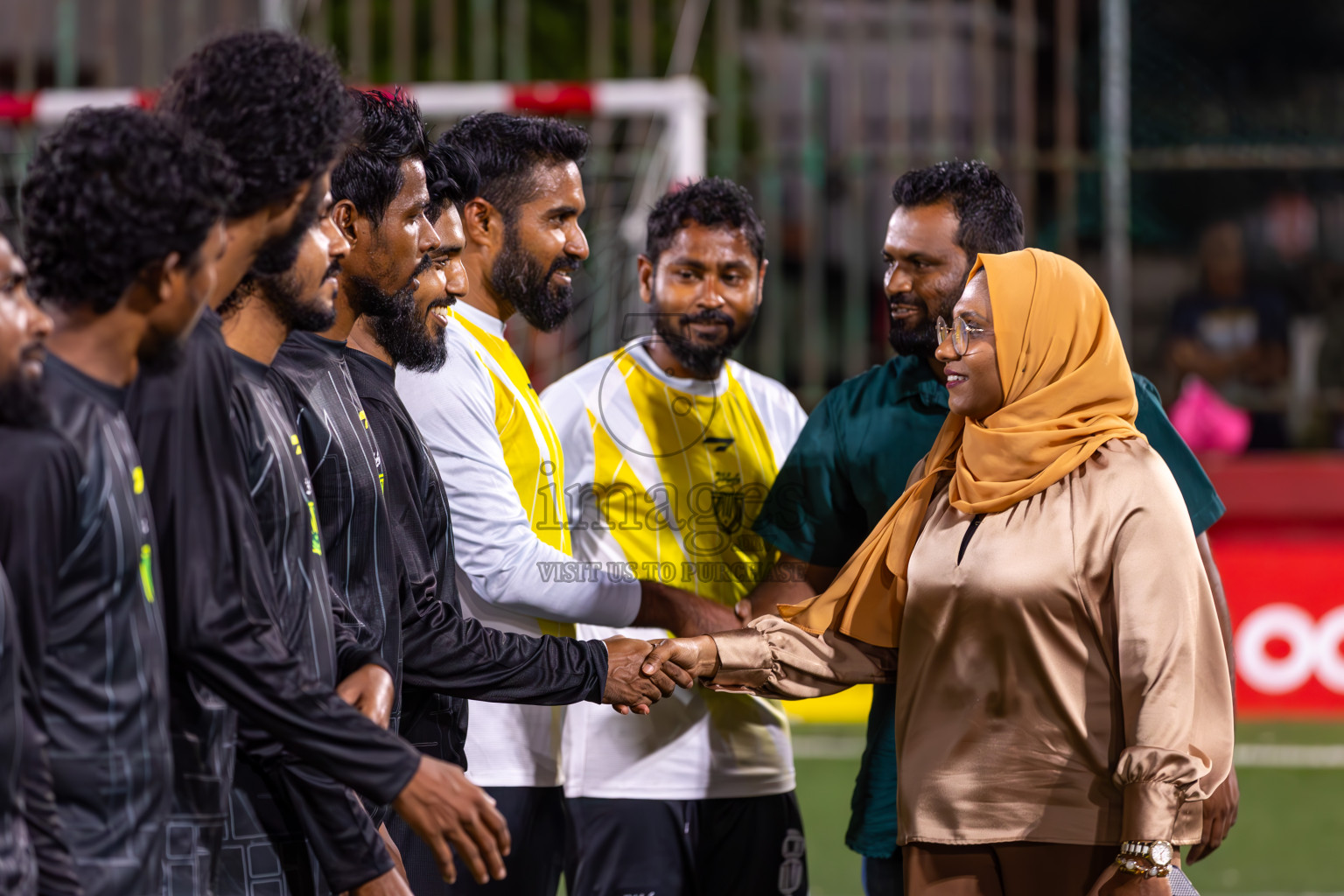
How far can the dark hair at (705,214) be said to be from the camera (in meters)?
4.18

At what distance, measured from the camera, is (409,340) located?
314 cm

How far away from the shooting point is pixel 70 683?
184 cm

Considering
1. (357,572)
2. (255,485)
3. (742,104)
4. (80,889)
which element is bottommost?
(80,889)

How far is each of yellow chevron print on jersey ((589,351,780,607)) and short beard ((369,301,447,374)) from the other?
0.73 m

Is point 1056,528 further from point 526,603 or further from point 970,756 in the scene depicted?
point 526,603

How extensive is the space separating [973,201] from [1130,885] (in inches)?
66.8

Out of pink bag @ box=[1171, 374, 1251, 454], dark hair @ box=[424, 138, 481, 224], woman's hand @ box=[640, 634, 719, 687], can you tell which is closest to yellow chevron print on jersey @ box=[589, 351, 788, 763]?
woman's hand @ box=[640, 634, 719, 687]

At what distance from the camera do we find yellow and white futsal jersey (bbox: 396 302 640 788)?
3354 millimetres

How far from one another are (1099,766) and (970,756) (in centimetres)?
25

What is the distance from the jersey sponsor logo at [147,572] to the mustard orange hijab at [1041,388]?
5.31 feet

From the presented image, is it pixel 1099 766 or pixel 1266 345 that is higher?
pixel 1266 345

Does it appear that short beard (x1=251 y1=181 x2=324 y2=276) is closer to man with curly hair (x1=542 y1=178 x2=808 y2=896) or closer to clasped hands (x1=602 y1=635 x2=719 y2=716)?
clasped hands (x1=602 y1=635 x2=719 y2=716)

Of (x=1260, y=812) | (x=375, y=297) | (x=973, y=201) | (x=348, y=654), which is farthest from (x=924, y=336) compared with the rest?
(x=1260, y=812)

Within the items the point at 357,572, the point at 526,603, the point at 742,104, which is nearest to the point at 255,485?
the point at 357,572
